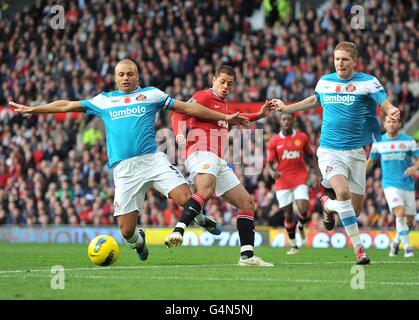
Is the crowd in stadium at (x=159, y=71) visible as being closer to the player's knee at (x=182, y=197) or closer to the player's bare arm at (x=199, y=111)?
the player's knee at (x=182, y=197)

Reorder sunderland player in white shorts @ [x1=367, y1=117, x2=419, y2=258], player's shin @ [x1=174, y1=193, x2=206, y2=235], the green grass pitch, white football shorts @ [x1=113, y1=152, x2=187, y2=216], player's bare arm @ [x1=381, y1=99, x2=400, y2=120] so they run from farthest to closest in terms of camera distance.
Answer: sunderland player in white shorts @ [x1=367, y1=117, x2=419, y2=258], white football shorts @ [x1=113, y1=152, x2=187, y2=216], player's shin @ [x1=174, y1=193, x2=206, y2=235], player's bare arm @ [x1=381, y1=99, x2=400, y2=120], the green grass pitch

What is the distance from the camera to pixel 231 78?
1266 cm

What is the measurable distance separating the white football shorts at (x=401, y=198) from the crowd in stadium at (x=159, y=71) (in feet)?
15.7

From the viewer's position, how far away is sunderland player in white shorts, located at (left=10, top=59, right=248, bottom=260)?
39.7 ft

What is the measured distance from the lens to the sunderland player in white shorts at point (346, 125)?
12602 millimetres

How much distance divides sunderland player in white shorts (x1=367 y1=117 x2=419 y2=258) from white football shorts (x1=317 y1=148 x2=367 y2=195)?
4.38 m

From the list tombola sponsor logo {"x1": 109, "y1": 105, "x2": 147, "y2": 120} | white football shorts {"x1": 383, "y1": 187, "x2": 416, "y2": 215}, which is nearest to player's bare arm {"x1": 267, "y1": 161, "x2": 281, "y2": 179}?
white football shorts {"x1": 383, "y1": 187, "x2": 416, "y2": 215}

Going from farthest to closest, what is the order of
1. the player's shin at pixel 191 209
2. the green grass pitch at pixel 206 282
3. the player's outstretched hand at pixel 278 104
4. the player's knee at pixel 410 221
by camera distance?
the player's knee at pixel 410 221 < the player's outstretched hand at pixel 278 104 < the player's shin at pixel 191 209 < the green grass pitch at pixel 206 282

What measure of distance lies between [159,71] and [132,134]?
57.6ft

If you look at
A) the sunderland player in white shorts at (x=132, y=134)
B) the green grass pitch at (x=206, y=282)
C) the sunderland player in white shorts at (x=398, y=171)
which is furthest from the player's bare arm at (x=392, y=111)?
the sunderland player in white shorts at (x=398, y=171)

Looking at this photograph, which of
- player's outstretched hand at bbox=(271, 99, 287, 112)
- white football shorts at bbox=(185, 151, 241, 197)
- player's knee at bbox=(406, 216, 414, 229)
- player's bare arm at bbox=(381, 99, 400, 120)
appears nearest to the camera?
player's bare arm at bbox=(381, 99, 400, 120)

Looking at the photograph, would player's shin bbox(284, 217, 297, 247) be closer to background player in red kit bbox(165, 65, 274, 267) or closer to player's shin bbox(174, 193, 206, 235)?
background player in red kit bbox(165, 65, 274, 267)

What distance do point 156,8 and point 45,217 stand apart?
29.8 ft
